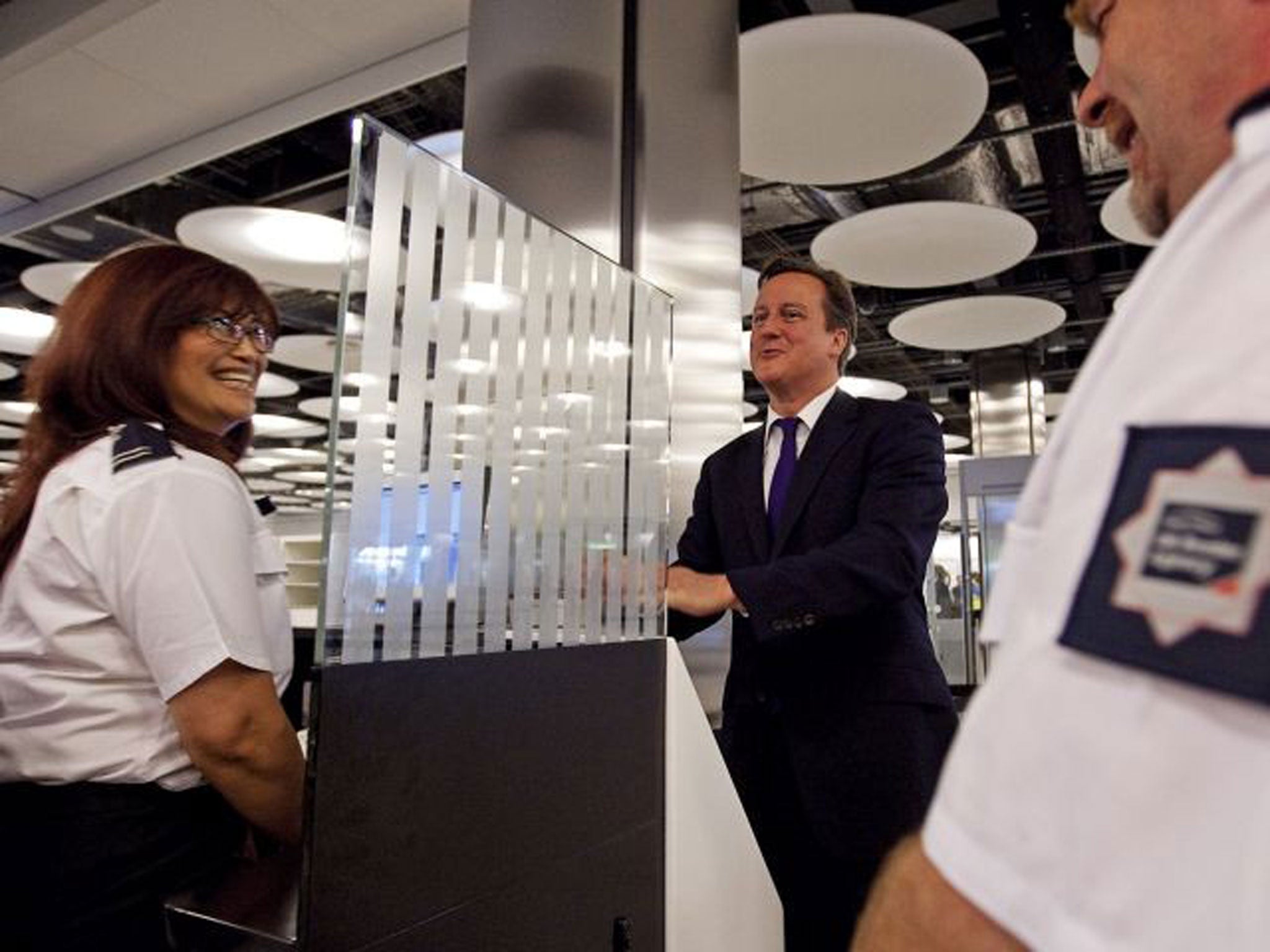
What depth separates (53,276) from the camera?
580cm

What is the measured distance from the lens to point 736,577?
1.58m

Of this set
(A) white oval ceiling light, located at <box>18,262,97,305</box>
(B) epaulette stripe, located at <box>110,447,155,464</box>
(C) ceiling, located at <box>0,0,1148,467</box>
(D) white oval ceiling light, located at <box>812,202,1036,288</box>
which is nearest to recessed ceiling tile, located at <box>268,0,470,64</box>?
(C) ceiling, located at <box>0,0,1148,467</box>

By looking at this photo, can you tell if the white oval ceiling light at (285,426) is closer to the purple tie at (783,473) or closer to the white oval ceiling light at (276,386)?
the white oval ceiling light at (276,386)

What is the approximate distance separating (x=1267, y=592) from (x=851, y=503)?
1.41 metres

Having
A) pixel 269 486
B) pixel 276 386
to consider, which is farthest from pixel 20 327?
pixel 269 486

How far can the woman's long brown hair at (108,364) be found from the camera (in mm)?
1193

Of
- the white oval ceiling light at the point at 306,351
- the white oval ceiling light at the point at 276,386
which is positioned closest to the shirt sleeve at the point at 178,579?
the white oval ceiling light at the point at 306,351

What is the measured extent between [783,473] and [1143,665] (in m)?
1.50

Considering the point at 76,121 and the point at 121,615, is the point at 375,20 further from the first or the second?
the point at 121,615

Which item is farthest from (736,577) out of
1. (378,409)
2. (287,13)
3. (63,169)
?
(63,169)

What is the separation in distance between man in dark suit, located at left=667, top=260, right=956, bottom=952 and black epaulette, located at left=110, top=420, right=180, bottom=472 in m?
0.81

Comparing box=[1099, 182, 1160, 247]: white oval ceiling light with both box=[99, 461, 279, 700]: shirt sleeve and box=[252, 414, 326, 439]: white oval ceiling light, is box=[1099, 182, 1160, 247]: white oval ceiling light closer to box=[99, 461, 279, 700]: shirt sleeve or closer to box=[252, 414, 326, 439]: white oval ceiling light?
box=[99, 461, 279, 700]: shirt sleeve

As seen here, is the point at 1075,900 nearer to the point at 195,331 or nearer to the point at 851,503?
the point at 195,331

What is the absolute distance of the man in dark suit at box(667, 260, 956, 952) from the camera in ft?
5.24
